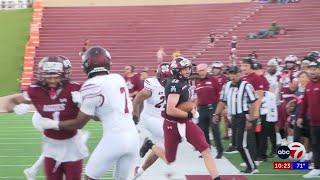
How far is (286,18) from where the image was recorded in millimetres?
31953

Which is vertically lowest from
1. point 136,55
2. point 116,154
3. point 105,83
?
point 136,55

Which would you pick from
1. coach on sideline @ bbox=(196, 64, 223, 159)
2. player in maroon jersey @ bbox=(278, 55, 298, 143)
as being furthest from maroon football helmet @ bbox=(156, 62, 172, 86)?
player in maroon jersey @ bbox=(278, 55, 298, 143)

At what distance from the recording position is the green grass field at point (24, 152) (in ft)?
30.7

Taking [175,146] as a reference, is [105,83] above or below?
above

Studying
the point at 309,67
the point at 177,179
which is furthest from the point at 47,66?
the point at 309,67

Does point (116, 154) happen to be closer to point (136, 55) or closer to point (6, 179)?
point (6, 179)

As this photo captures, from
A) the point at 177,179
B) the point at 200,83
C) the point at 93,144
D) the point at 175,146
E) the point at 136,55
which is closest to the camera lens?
the point at 175,146

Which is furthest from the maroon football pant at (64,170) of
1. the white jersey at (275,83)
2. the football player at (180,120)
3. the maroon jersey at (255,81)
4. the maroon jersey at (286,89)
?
the white jersey at (275,83)

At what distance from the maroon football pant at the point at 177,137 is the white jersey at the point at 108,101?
2.19 metres

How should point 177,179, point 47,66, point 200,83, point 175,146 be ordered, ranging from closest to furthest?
point 47,66
point 175,146
point 177,179
point 200,83

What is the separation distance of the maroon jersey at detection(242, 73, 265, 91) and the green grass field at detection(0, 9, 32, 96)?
20165 millimetres

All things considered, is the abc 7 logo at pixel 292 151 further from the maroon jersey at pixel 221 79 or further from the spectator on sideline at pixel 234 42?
the spectator on sideline at pixel 234 42

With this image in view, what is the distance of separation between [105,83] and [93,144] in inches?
299

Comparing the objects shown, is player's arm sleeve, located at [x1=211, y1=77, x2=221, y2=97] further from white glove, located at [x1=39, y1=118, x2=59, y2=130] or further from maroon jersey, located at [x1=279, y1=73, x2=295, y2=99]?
white glove, located at [x1=39, y1=118, x2=59, y2=130]
